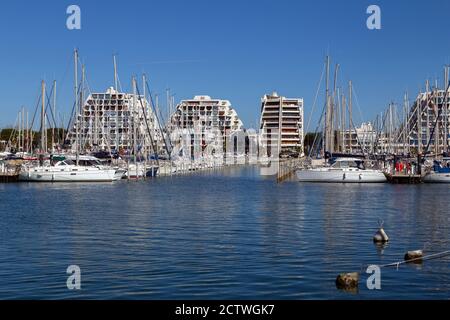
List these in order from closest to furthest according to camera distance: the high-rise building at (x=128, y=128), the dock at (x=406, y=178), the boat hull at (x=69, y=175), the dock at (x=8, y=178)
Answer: the boat hull at (x=69, y=175), the dock at (x=406, y=178), the dock at (x=8, y=178), the high-rise building at (x=128, y=128)

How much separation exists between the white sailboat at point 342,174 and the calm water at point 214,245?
687 inches

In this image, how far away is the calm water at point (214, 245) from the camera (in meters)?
21.4

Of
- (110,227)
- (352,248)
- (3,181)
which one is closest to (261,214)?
(110,227)

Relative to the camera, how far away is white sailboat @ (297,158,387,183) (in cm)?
7350

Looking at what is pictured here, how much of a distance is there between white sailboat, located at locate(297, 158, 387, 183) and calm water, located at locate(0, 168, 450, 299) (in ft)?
57.2

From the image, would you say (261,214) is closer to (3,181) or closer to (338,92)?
(3,181)

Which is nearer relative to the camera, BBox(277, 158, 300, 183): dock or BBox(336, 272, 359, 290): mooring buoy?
BBox(336, 272, 359, 290): mooring buoy

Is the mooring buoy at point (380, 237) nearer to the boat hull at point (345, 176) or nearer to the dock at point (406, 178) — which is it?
the boat hull at point (345, 176)

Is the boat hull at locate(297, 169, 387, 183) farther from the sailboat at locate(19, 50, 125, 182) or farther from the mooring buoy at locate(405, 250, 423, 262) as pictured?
the mooring buoy at locate(405, 250, 423, 262)

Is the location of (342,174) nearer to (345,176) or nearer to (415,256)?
(345,176)

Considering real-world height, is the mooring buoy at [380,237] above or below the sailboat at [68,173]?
below

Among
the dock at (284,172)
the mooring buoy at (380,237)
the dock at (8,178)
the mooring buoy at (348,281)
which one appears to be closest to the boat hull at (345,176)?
the dock at (284,172)

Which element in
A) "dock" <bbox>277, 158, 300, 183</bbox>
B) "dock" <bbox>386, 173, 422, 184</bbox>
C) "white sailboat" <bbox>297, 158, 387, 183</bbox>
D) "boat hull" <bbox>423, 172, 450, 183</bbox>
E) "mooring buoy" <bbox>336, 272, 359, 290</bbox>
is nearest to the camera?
"mooring buoy" <bbox>336, 272, 359, 290</bbox>

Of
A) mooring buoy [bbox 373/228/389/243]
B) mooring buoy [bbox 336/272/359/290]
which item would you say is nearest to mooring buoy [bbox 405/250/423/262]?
mooring buoy [bbox 373/228/389/243]
